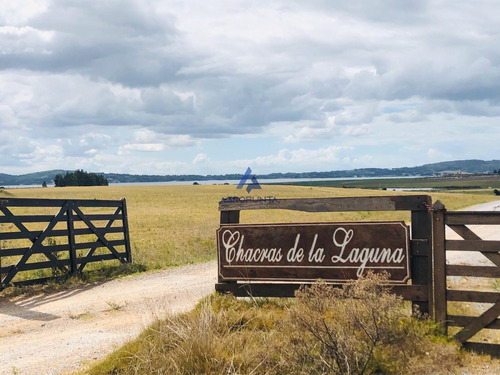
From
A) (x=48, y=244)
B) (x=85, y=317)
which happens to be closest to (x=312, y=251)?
(x=85, y=317)

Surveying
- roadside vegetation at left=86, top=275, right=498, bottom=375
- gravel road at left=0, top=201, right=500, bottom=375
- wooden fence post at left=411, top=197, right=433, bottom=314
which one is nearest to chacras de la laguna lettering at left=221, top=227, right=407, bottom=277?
wooden fence post at left=411, top=197, right=433, bottom=314

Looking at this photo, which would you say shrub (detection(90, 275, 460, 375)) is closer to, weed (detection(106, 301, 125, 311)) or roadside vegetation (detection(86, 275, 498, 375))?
roadside vegetation (detection(86, 275, 498, 375))

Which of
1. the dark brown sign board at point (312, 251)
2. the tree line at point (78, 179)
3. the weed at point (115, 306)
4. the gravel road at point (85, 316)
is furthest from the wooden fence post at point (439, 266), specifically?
the tree line at point (78, 179)

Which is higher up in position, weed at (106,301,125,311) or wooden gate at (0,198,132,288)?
wooden gate at (0,198,132,288)

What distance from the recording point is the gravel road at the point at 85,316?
7.03 meters

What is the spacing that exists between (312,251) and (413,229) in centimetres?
140

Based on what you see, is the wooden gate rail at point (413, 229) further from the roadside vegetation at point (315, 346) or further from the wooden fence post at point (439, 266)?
the roadside vegetation at point (315, 346)

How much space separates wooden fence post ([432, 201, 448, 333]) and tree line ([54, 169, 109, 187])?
15061 centimetres

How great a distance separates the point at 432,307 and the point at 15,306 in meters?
8.35

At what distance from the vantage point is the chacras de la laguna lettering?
7.20 metres

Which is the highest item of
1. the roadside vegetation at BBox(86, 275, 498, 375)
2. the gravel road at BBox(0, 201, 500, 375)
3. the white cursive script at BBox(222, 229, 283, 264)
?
the white cursive script at BBox(222, 229, 283, 264)

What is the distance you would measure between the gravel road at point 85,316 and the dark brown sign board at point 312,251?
1294 millimetres

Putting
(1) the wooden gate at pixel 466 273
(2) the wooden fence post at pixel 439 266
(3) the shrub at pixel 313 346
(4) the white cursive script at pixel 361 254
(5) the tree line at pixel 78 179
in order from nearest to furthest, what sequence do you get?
(3) the shrub at pixel 313 346 < (1) the wooden gate at pixel 466 273 < (2) the wooden fence post at pixel 439 266 < (4) the white cursive script at pixel 361 254 < (5) the tree line at pixel 78 179

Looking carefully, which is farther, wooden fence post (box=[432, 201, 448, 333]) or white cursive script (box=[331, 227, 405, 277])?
white cursive script (box=[331, 227, 405, 277])
